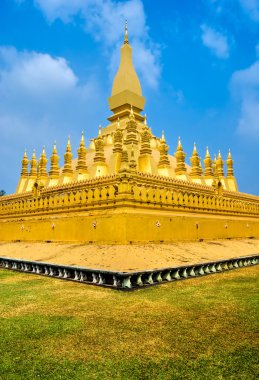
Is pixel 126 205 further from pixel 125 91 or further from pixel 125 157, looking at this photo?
pixel 125 91

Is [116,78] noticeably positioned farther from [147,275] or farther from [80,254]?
[147,275]

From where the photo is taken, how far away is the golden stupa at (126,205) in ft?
38.5

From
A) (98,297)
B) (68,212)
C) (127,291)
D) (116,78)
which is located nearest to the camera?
(98,297)

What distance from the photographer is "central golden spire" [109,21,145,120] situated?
29.4 metres

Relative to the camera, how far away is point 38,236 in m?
15.6

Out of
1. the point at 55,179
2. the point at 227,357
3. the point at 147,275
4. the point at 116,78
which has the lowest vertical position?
the point at 227,357

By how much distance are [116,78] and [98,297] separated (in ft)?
92.2

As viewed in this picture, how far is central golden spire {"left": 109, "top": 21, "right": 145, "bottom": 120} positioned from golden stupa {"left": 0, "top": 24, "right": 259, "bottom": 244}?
3.06 meters

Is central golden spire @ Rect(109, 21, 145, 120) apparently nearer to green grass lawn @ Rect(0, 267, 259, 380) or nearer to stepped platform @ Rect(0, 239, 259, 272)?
stepped platform @ Rect(0, 239, 259, 272)

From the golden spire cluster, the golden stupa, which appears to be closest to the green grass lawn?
the golden stupa

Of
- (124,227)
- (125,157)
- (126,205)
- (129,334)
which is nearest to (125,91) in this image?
(125,157)

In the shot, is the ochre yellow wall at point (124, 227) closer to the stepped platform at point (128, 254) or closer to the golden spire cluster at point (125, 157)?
the stepped platform at point (128, 254)

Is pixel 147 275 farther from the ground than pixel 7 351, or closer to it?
farther from the ground

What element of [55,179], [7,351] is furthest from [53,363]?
[55,179]
